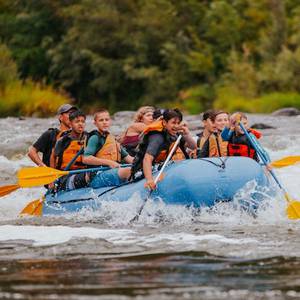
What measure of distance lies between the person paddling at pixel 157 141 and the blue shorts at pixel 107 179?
40 centimetres

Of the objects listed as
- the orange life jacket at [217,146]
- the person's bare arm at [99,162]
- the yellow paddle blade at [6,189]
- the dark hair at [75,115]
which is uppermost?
the dark hair at [75,115]

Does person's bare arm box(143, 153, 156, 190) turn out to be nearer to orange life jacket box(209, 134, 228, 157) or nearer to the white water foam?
the white water foam

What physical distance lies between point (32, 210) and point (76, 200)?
2.01 ft

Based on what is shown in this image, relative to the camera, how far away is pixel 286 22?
3075 centimetres

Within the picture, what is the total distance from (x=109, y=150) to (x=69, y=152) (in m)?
0.47

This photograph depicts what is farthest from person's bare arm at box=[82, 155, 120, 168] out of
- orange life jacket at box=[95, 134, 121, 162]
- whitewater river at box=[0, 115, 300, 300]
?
whitewater river at box=[0, 115, 300, 300]

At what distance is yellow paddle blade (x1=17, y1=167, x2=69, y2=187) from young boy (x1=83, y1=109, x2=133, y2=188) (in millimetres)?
275

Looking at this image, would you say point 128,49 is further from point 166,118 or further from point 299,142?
point 166,118

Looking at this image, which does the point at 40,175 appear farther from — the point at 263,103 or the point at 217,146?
the point at 263,103

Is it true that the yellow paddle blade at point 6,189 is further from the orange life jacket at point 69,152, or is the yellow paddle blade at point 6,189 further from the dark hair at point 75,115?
the dark hair at point 75,115

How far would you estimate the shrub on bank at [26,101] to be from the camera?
24.4 metres

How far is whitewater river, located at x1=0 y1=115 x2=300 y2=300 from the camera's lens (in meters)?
6.03

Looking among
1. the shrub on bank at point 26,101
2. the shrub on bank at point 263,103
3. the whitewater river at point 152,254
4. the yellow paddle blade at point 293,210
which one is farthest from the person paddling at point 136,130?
the shrub on bank at point 263,103

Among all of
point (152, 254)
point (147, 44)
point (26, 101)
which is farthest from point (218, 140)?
point (147, 44)
